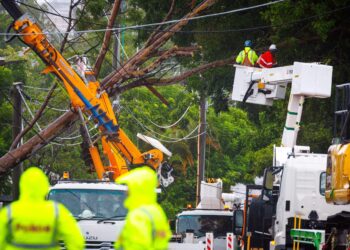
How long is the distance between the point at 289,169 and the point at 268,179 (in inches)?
23.6

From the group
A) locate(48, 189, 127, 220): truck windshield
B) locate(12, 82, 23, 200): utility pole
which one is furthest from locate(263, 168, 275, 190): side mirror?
locate(12, 82, 23, 200): utility pole

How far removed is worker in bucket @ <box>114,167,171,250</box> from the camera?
8.75 m

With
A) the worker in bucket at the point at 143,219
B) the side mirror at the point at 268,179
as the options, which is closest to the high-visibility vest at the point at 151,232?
the worker in bucket at the point at 143,219

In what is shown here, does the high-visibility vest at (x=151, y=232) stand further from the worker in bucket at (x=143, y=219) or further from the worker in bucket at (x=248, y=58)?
the worker in bucket at (x=248, y=58)

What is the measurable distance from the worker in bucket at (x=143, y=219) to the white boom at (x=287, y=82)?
13594 mm

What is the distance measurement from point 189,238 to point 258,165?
19051 millimetres

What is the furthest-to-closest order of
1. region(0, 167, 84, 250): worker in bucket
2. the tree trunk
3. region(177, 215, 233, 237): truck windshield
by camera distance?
the tree trunk < region(177, 215, 233, 237): truck windshield < region(0, 167, 84, 250): worker in bucket

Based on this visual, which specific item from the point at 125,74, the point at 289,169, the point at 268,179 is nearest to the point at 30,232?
the point at 289,169

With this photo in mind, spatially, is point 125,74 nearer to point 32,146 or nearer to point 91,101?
point 32,146

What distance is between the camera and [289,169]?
2084 cm

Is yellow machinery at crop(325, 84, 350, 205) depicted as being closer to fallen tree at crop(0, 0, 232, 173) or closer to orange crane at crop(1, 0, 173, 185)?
orange crane at crop(1, 0, 173, 185)

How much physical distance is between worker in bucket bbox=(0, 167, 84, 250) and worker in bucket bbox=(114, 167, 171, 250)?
90cm

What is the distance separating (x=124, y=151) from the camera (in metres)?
26.4

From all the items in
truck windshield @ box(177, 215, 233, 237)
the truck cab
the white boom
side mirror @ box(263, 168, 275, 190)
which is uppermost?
the white boom
